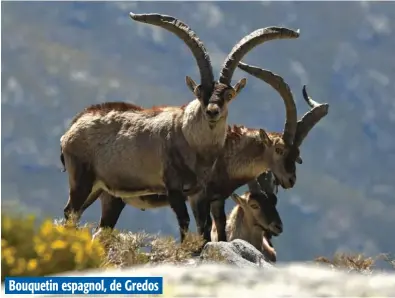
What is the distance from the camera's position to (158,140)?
16109 millimetres

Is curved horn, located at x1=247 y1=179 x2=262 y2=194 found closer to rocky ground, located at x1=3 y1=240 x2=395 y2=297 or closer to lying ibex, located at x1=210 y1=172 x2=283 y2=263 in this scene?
lying ibex, located at x1=210 y1=172 x2=283 y2=263

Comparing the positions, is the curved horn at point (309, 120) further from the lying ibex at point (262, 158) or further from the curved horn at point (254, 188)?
the curved horn at point (254, 188)

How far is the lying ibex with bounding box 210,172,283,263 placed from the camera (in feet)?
59.5

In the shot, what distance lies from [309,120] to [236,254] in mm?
7393

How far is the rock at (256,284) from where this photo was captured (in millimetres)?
8625

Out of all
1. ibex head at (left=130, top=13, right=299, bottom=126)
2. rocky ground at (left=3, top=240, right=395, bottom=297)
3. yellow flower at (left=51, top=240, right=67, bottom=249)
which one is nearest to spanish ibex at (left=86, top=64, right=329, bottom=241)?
ibex head at (left=130, top=13, right=299, bottom=126)

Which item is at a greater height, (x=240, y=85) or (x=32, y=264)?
(x=240, y=85)

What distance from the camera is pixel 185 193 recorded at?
15.6 meters

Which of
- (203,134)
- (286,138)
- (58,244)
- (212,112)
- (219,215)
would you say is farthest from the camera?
(286,138)

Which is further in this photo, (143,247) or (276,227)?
(276,227)

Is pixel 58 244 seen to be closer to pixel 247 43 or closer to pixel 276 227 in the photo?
pixel 247 43

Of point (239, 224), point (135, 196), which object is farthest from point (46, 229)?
point (239, 224)

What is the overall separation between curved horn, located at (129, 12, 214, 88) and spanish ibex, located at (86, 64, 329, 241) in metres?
2.51

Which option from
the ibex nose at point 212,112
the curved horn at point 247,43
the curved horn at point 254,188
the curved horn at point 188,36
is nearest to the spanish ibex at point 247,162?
the curved horn at point 254,188
